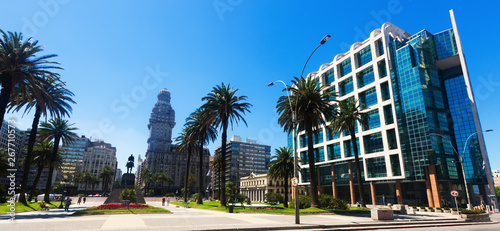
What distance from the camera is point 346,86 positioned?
230 ft

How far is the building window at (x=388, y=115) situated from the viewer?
5656 cm

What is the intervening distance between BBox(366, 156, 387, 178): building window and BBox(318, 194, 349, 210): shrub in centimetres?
2898

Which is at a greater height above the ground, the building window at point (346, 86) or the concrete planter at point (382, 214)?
the building window at point (346, 86)

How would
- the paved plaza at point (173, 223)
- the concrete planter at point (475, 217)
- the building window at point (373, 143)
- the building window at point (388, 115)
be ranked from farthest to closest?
the building window at point (373, 143), the building window at point (388, 115), the concrete planter at point (475, 217), the paved plaza at point (173, 223)

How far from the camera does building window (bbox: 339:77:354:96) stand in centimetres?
6838

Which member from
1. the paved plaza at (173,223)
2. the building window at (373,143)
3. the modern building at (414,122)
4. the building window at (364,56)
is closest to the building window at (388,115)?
the modern building at (414,122)

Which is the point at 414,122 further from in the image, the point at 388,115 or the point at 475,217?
the point at 475,217

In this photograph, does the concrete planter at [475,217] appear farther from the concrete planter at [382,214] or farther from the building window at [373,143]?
the building window at [373,143]

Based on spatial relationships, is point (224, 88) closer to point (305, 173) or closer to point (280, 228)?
A: point (280, 228)

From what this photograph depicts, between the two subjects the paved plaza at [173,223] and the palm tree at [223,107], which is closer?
the paved plaza at [173,223]

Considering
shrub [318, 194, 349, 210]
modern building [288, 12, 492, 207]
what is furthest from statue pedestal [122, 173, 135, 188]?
modern building [288, 12, 492, 207]

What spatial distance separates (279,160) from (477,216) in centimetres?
3076

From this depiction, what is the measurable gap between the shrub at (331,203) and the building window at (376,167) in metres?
29.0

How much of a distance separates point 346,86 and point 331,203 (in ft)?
150
